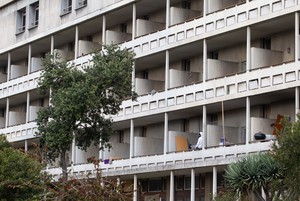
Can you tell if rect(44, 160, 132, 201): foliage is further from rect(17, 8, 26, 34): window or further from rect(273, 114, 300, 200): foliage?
rect(17, 8, 26, 34): window

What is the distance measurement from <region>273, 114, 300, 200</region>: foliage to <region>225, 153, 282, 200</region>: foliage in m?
1.21

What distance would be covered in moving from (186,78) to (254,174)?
1992 cm

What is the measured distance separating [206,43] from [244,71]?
3133mm

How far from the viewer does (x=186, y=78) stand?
5162 centimetres

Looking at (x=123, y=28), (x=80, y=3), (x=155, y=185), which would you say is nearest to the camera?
(x=155, y=185)

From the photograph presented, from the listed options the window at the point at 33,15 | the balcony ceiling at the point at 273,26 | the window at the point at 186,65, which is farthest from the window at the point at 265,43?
the window at the point at 33,15

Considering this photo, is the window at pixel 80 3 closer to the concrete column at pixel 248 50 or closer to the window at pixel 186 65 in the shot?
the window at pixel 186 65

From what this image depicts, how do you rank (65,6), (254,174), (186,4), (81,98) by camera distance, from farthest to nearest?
1. (65,6)
2. (186,4)
3. (81,98)
4. (254,174)

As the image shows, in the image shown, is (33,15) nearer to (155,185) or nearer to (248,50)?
(155,185)

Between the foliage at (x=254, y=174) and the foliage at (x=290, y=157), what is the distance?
1.21 meters

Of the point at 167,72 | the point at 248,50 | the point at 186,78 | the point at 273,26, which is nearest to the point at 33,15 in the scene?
the point at 167,72

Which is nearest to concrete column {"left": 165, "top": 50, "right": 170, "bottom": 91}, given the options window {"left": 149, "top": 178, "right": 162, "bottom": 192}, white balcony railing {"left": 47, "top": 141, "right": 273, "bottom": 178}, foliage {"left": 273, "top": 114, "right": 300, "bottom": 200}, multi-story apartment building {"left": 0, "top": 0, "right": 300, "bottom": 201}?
multi-story apartment building {"left": 0, "top": 0, "right": 300, "bottom": 201}

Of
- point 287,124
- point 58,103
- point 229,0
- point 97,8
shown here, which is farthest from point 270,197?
point 97,8

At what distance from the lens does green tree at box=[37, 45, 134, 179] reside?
4094cm
